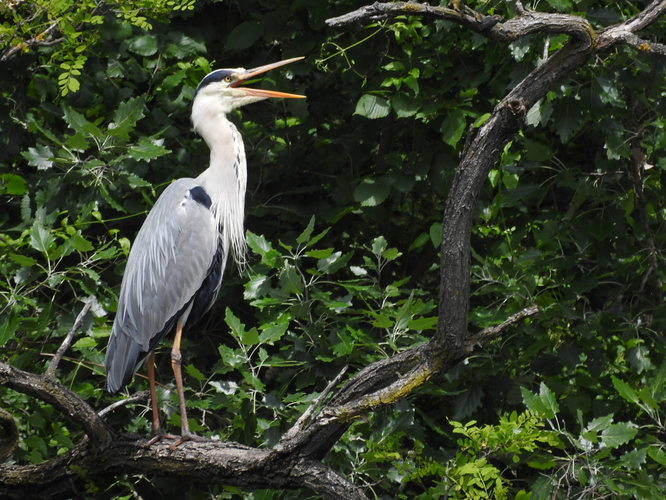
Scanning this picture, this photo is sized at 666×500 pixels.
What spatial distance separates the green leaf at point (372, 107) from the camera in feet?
14.3

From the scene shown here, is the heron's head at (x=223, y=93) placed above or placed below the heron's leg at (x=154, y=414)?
above

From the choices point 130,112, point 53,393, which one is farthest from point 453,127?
point 53,393

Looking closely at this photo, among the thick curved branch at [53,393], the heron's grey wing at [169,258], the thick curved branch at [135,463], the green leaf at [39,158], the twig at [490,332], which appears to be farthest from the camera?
the green leaf at [39,158]

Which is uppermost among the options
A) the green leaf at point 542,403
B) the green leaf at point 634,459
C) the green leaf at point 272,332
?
the green leaf at point 272,332

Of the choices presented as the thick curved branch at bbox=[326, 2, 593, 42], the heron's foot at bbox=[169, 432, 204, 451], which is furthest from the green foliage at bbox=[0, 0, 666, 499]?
the thick curved branch at bbox=[326, 2, 593, 42]

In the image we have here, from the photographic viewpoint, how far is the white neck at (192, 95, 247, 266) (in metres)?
4.48

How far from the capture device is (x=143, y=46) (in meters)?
4.74

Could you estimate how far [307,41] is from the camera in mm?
4809

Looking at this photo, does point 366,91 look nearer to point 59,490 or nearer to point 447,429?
point 447,429

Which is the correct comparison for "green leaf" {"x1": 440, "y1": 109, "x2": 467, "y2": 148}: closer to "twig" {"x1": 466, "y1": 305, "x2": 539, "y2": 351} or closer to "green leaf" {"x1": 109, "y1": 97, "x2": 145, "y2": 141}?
"green leaf" {"x1": 109, "y1": 97, "x2": 145, "y2": 141}

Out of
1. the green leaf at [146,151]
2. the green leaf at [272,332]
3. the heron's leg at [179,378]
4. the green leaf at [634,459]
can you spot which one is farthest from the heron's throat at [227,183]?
the green leaf at [634,459]

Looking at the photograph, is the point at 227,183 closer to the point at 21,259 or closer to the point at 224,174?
the point at 224,174

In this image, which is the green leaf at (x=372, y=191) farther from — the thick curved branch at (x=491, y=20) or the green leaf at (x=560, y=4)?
the thick curved branch at (x=491, y=20)

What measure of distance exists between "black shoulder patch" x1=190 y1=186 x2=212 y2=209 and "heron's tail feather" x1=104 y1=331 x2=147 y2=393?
0.72 meters
